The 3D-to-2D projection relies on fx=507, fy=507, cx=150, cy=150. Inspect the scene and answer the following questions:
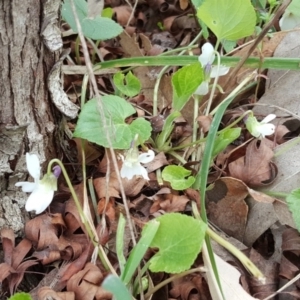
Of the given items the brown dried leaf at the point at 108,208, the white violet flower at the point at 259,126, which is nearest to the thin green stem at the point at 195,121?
the white violet flower at the point at 259,126

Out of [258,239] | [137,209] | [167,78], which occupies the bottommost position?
[258,239]

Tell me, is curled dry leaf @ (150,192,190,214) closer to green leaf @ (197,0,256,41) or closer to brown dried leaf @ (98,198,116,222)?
brown dried leaf @ (98,198,116,222)

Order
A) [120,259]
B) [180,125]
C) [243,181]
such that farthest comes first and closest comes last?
1. [180,125]
2. [243,181]
3. [120,259]

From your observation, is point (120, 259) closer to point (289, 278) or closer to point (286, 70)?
point (289, 278)

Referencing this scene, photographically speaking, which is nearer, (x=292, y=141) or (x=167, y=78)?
(x=292, y=141)

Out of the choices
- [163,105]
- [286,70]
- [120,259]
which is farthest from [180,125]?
[120,259]

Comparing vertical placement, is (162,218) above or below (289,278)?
above

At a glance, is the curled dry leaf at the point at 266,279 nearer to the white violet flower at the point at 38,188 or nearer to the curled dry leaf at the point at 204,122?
the curled dry leaf at the point at 204,122
